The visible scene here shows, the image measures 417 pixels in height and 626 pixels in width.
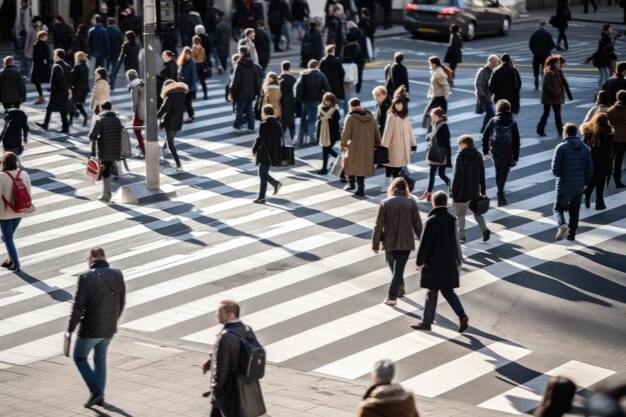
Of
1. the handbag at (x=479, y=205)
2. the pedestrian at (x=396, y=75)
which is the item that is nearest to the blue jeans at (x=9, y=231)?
the handbag at (x=479, y=205)

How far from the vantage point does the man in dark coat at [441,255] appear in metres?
14.0

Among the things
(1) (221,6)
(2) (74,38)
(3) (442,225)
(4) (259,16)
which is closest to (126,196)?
(3) (442,225)

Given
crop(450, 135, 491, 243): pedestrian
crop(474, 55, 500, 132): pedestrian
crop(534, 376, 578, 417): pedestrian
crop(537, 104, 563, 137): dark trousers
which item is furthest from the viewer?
crop(537, 104, 563, 137): dark trousers

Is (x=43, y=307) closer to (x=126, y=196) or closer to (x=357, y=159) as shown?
(x=126, y=196)

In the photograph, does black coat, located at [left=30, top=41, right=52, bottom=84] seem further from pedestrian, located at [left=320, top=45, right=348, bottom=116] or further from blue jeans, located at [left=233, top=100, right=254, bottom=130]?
pedestrian, located at [left=320, top=45, right=348, bottom=116]

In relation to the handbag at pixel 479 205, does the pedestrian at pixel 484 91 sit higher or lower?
higher

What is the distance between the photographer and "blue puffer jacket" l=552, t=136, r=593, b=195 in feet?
58.7

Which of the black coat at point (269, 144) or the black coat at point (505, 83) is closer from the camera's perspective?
the black coat at point (269, 144)

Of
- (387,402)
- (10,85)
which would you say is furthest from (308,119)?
(387,402)

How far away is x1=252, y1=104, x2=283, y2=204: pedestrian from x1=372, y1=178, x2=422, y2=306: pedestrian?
543 cm

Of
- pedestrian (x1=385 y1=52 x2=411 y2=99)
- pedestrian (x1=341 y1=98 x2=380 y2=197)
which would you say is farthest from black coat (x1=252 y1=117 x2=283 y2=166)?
pedestrian (x1=385 y1=52 x2=411 y2=99)

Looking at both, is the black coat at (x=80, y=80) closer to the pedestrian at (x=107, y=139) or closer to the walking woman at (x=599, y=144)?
the pedestrian at (x=107, y=139)

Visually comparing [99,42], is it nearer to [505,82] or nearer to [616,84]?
[505,82]

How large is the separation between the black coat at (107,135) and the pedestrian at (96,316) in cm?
896
